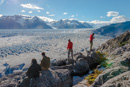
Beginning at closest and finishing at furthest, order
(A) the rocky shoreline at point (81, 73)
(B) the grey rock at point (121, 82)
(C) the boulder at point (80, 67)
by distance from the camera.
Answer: (B) the grey rock at point (121, 82), (A) the rocky shoreline at point (81, 73), (C) the boulder at point (80, 67)

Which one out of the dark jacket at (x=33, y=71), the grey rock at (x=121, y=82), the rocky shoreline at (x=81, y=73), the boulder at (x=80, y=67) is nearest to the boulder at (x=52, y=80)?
the rocky shoreline at (x=81, y=73)

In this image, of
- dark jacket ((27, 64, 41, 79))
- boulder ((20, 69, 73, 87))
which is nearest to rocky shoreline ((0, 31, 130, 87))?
boulder ((20, 69, 73, 87))

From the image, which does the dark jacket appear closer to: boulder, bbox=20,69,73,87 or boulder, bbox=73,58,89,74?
boulder, bbox=20,69,73,87

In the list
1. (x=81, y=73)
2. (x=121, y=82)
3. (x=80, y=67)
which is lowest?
(x=81, y=73)

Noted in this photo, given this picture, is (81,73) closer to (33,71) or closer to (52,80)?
(52,80)

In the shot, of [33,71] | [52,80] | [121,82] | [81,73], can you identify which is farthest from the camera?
[81,73]

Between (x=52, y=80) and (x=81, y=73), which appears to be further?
(x=81, y=73)

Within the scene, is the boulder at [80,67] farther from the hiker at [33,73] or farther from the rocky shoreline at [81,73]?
the hiker at [33,73]

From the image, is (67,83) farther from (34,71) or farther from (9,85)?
(9,85)

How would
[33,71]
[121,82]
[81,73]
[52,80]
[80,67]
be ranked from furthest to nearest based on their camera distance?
[80,67]
[81,73]
[52,80]
[33,71]
[121,82]

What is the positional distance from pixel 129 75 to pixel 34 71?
19.0ft

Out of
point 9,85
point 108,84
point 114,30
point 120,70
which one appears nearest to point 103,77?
point 120,70

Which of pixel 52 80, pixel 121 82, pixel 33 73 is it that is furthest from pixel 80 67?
pixel 121 82

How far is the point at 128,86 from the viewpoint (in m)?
4.33
